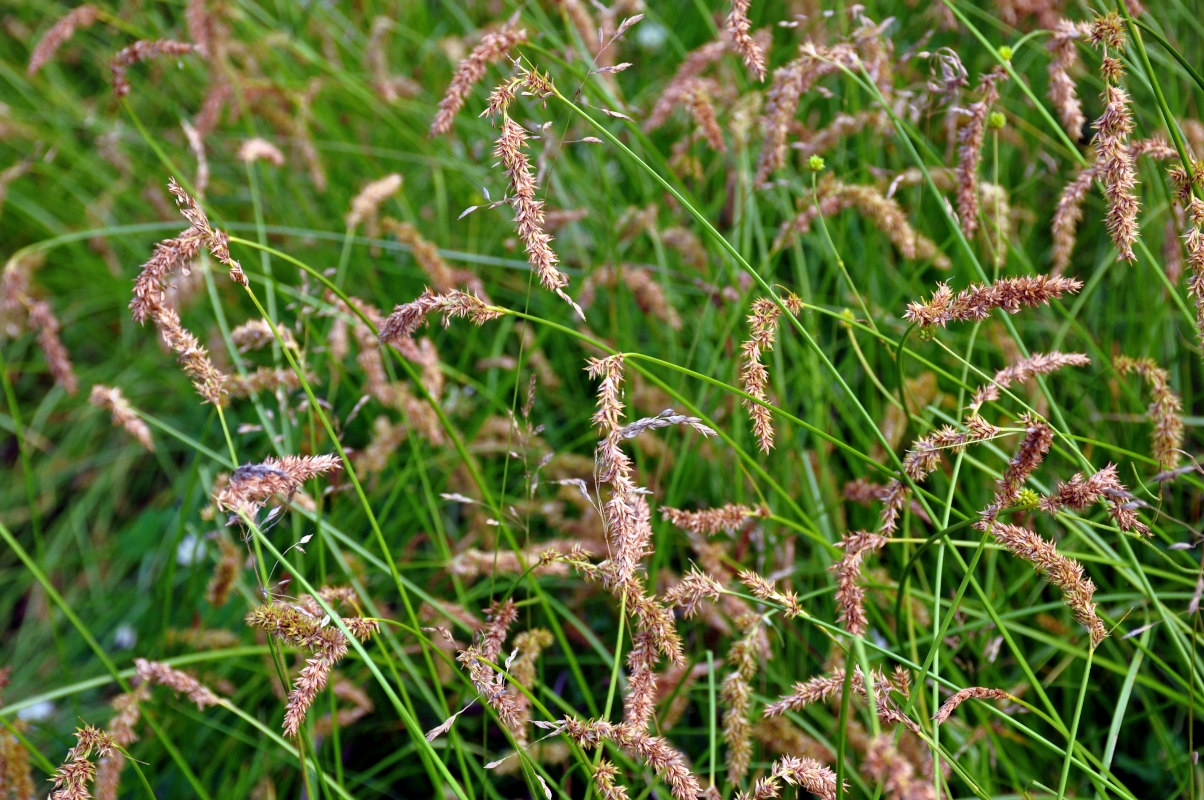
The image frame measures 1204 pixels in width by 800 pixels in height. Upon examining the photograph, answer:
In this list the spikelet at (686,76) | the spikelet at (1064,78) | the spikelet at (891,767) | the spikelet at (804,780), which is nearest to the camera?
the spikelet at (891,767)

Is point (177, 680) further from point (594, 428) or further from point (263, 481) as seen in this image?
point (594, 428)

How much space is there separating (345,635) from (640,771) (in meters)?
0.68

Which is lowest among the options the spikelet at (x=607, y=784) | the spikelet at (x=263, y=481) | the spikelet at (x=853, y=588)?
the spikelet at (x=607, y=784)

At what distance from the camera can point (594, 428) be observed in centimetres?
209

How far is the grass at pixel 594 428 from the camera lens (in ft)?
4.54

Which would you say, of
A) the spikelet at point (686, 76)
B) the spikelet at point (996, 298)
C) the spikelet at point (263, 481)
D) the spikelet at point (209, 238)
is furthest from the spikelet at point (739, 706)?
the spikelet at point (686, 76)

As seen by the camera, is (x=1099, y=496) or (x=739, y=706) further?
(x=739, y=706)

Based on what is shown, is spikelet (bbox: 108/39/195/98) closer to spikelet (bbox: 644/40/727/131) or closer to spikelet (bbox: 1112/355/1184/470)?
spikelet (bbox: 644/40/727/131)

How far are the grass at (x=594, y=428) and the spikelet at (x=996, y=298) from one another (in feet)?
0.37

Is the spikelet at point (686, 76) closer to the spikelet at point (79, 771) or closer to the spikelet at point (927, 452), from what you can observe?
the spikelet at point (927, 452)

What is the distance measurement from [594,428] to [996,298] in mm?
1181

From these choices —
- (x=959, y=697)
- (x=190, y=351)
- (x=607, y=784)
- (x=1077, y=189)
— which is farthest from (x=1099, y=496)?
(x=190, y=351)

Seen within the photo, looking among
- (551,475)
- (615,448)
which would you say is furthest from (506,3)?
(615,448)

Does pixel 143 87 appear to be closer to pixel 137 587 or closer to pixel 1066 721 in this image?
pixel 137 587
